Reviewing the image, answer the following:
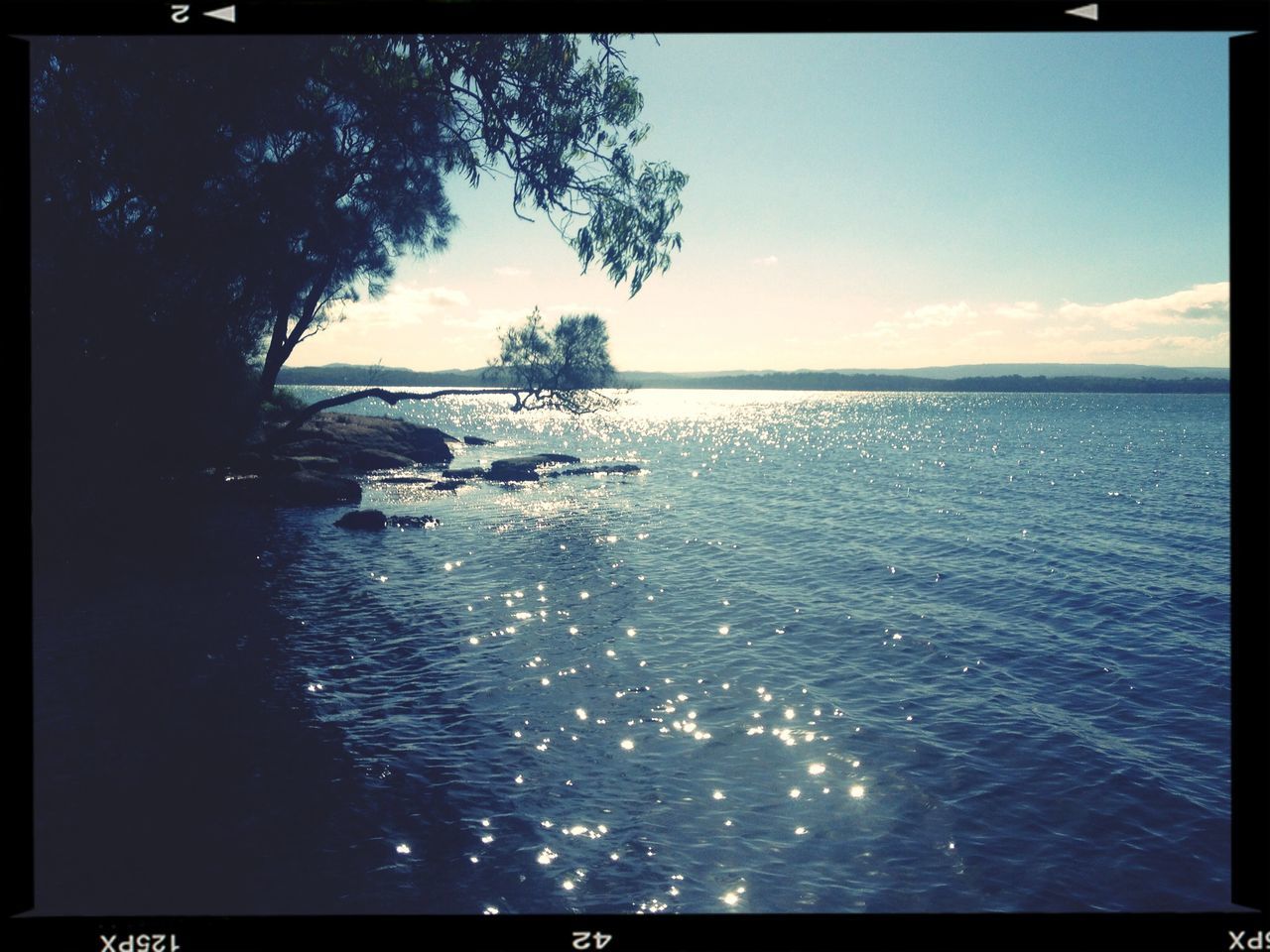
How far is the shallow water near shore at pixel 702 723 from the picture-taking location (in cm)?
991

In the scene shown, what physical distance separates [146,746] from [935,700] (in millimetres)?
16096

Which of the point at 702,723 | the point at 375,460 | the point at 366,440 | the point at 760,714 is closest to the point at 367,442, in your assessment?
the point at 366,440

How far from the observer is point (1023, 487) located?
57.2 metres

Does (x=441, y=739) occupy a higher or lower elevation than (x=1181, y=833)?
higher

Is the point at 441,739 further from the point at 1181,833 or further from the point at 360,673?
the point at 1181,833

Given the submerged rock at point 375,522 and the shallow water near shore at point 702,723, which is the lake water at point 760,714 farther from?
the submerged rock at point 375,522

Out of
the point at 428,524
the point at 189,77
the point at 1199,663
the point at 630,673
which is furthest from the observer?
the point at 428,524

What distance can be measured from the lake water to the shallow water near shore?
0.24 ft

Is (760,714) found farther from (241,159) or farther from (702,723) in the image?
(241,159)

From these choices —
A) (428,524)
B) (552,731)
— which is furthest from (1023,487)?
(552,731)

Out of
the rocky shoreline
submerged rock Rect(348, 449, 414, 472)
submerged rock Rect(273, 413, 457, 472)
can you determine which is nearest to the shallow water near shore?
the rocky shoreline

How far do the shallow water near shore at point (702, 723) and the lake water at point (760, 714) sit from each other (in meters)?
0.07

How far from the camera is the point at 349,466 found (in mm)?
52031

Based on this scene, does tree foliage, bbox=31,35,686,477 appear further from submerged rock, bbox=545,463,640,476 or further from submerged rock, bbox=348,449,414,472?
submerged rock, bbox=545,463,640,476
